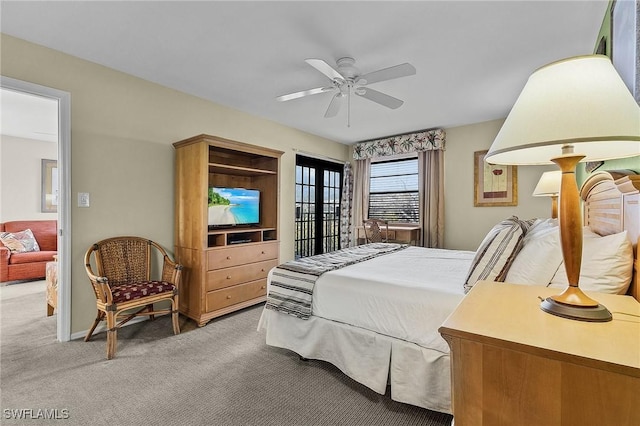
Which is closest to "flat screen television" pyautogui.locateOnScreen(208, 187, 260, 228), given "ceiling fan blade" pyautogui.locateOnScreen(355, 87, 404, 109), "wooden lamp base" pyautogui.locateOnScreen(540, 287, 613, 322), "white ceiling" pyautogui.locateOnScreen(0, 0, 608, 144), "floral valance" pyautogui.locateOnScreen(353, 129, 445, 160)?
"white ceiling" pyautogui.locateOnScreen(0, 0, 608, 144)

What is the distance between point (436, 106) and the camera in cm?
373

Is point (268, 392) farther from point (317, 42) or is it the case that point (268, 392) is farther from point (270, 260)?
point (317, 42)

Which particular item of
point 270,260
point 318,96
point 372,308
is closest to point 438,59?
point 318,96

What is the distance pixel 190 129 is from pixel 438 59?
8.97ft

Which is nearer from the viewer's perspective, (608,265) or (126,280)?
(608,265)

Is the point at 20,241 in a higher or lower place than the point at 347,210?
lower

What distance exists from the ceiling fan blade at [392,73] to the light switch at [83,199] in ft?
8.79

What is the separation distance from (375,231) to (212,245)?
2603mm

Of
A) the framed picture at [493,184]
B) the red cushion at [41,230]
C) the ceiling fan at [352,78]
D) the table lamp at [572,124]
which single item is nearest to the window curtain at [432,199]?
the framed picture at [493,184]

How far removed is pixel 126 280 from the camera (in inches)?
111

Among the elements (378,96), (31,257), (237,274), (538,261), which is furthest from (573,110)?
(31,257)

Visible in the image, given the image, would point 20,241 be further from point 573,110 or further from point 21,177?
point 573,110

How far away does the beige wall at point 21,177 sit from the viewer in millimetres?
5051

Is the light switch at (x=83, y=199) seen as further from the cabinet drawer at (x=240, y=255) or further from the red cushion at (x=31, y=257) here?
the red cushion at (x=31, y=257)
